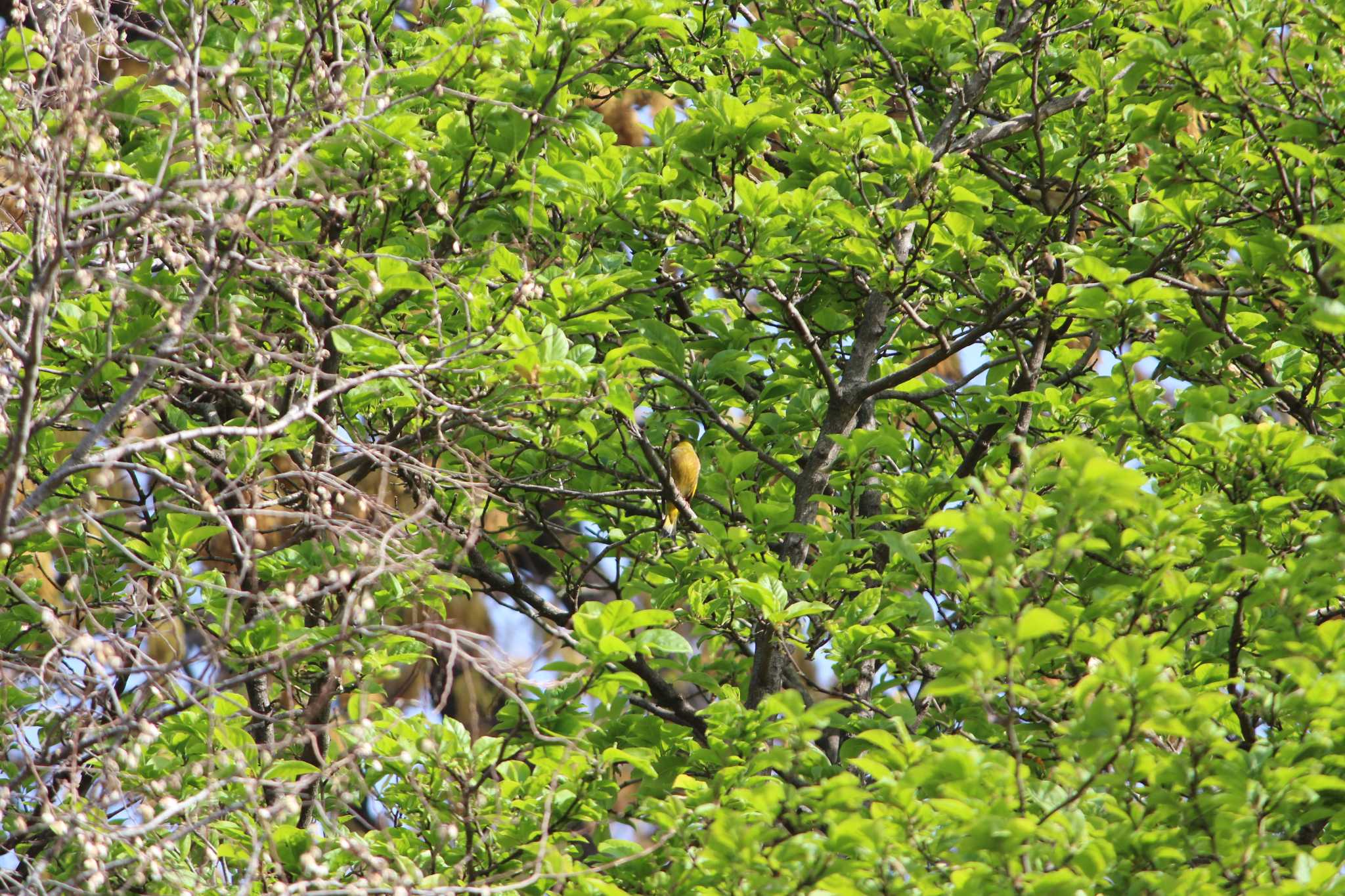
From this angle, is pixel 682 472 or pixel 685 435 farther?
pixel 682 472

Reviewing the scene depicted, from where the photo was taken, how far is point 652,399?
6012mm

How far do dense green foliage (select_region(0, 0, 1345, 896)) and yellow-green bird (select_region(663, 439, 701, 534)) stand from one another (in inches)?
4.7

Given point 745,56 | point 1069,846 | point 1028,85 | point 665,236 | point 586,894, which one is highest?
point 1028,85

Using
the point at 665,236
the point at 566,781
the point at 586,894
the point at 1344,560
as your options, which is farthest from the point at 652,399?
the point at 1344,560

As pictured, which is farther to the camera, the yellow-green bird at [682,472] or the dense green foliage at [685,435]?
the yellow-green bird at [682,472]

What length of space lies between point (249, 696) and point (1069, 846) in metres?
3.63

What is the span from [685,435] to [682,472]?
24cm

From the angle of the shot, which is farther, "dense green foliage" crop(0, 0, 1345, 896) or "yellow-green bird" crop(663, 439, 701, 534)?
"yellow-green bird" crop(663, 439, 701, 534)

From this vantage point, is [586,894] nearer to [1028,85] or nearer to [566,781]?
[566,781]

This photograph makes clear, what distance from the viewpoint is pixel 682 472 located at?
20.3 ft

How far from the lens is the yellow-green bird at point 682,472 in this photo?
6004mm

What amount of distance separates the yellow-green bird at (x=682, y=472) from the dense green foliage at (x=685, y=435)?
0.12 m

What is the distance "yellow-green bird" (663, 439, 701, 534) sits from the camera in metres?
6.00

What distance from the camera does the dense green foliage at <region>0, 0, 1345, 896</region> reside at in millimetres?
3455
